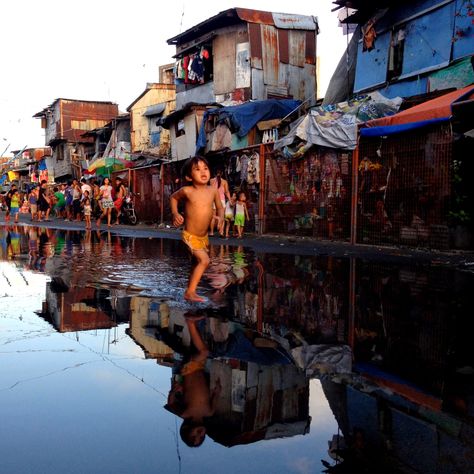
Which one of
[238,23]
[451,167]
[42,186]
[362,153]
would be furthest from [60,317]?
[238,23]

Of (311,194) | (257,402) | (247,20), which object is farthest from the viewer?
(247,20)

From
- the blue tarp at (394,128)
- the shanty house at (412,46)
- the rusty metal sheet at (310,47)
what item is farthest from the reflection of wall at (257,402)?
the rusty metal sheet at (310,47)

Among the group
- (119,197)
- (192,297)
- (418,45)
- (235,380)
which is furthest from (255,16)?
(235,380)

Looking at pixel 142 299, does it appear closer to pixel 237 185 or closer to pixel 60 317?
pixel 60 317

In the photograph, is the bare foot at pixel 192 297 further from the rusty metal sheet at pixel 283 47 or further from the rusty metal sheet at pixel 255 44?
the rusty metal sheet at pixel 283 47

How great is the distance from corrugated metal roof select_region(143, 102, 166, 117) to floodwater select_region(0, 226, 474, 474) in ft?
118

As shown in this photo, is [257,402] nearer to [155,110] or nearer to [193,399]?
[193,399]

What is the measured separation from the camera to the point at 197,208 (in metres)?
5.93

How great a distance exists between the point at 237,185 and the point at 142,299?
50.9 feet

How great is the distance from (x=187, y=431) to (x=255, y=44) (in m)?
27.9

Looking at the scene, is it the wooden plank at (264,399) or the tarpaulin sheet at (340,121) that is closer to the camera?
the wooden plank at (264,399)

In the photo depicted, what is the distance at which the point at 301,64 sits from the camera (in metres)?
29.8

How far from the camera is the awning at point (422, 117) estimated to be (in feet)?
37.0

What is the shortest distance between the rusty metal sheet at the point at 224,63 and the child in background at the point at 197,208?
2416 centimetres
